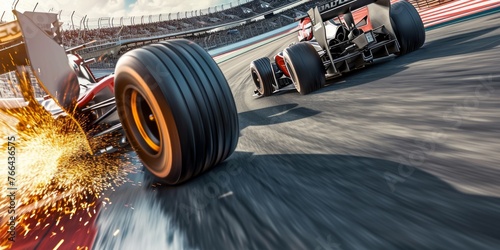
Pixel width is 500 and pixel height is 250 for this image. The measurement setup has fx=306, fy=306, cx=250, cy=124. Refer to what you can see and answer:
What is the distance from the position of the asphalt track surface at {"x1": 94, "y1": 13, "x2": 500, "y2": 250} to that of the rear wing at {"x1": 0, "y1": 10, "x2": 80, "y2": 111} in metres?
1.31

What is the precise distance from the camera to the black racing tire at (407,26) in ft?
16.0

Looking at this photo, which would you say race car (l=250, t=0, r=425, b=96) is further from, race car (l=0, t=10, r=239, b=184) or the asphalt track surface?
race car (l=0, t=10, r=239, b=184)

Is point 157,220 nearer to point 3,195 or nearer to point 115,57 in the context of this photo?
point 3,195

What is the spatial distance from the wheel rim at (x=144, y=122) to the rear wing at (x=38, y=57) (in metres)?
1.16

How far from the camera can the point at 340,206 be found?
1.26 meters

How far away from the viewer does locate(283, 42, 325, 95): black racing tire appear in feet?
14.8

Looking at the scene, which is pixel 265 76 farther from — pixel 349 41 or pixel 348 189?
pixel 348 189

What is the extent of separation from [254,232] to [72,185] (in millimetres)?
1923

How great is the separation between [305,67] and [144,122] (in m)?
2.95

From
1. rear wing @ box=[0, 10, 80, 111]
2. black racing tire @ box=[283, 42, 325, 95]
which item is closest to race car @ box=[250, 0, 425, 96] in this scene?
black racing tire @ box=[283, 42, 325, 95]

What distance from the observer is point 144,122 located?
218 centimetres

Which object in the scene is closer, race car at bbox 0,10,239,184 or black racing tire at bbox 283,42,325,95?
race car at bbox 0,10,239,184

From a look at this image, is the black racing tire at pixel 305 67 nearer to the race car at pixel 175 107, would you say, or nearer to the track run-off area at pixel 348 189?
the track run-off area at pixel 348 189

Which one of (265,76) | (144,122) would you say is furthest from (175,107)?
(265,76)
